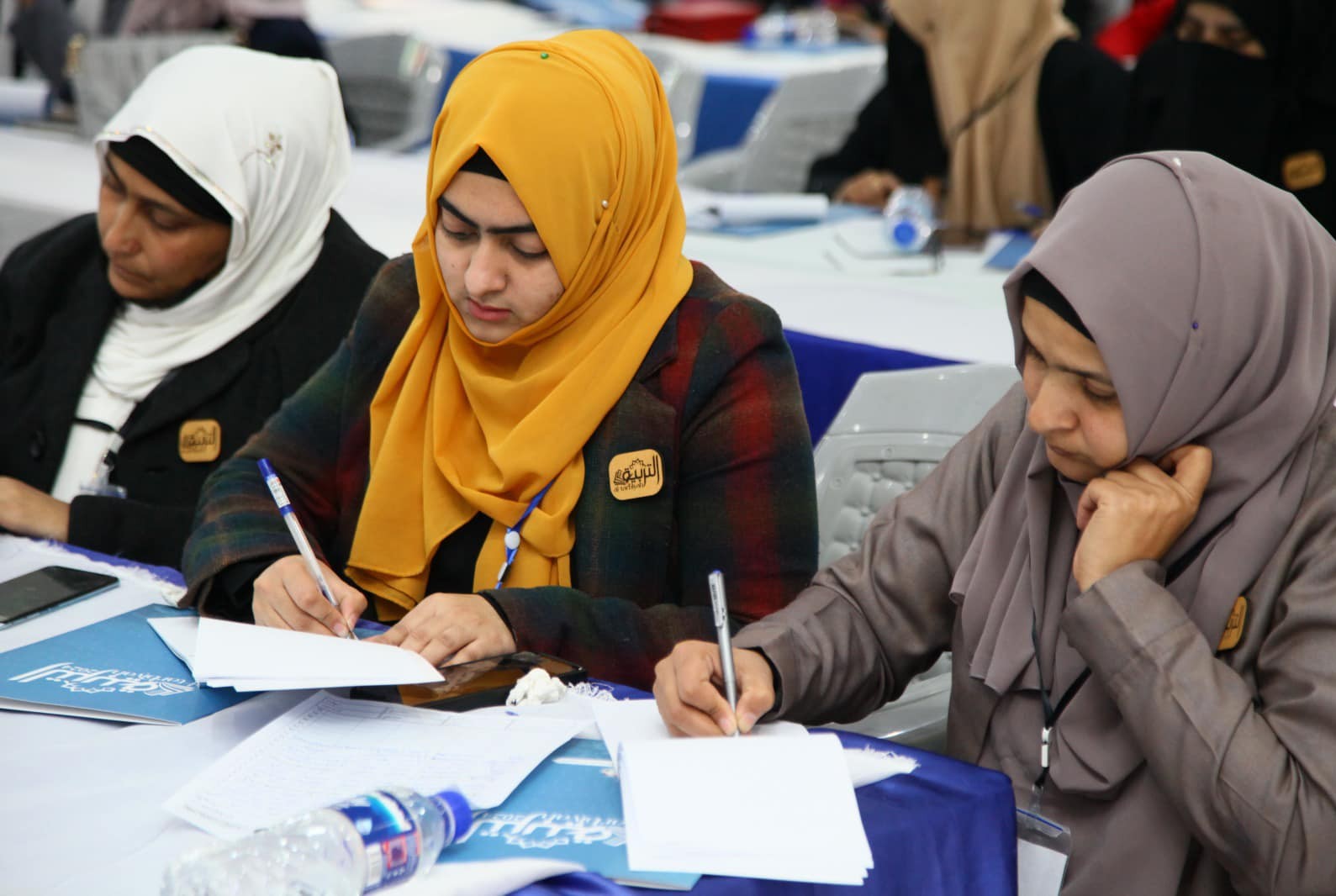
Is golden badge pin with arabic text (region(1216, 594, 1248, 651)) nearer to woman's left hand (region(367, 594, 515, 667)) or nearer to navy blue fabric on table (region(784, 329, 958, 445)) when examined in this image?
woman's left hand (region(367, 594, 515, 667))

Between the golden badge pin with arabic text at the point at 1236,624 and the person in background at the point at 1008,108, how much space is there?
2.47 meters

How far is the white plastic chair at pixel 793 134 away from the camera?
4.36 meters

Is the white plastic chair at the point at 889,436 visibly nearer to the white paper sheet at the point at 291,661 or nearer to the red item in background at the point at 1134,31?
the white paper sheet at the point at 291,661

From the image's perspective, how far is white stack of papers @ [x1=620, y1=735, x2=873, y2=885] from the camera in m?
0.99

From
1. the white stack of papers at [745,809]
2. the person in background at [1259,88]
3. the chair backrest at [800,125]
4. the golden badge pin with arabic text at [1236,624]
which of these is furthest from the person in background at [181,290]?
the chair backrest at [800,125]

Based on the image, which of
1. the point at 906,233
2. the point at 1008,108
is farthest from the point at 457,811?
the point at 1008,108

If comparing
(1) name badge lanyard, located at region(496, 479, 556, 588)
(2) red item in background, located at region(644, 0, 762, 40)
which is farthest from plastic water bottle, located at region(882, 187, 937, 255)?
(2) red item in background, located at region(644, 0, 762, 40)

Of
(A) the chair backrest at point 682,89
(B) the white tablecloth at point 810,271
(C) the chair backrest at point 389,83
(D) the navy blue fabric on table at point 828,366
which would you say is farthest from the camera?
(C) the chair backrest at point 389,83

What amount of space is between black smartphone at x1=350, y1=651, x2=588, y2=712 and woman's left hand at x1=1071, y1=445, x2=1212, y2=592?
→ 0.47m

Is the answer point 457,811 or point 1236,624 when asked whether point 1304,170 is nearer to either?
point 1236,624

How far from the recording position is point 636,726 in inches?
47.8

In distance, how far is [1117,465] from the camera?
1288 mm

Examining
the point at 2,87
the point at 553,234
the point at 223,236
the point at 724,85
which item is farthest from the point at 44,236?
the point at 724,85

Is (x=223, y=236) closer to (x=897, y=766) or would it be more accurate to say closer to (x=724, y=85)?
(x=897, y=766)
